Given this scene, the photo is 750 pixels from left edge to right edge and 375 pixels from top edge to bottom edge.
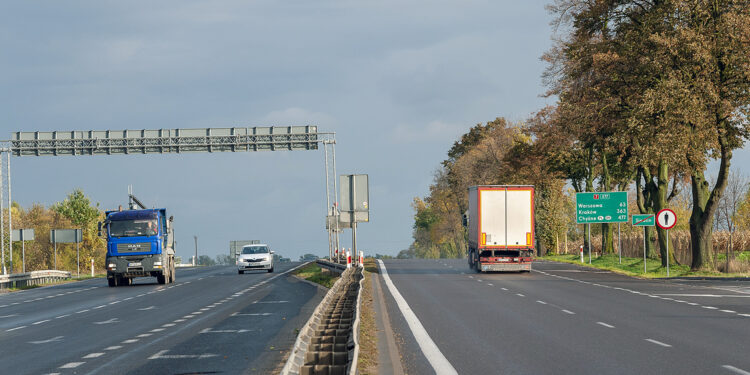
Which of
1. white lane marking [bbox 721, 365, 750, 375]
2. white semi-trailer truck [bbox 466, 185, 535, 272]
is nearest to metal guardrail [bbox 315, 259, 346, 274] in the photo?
white semi-trailer truck [bbox 466, 185, 535, 272]

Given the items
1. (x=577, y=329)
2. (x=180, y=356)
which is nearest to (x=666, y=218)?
(x=577, y=329)

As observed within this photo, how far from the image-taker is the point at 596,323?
16672 millimetres

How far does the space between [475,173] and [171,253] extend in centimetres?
4935

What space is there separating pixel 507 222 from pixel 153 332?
23841 mm

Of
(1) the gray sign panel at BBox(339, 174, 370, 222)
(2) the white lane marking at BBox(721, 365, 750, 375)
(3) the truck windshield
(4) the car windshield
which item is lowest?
(4) the car windshield

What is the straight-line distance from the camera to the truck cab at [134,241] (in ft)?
126

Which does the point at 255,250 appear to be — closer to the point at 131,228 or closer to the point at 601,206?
the point at 131,228

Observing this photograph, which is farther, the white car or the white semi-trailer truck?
the white car

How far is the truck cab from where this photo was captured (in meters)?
38.4

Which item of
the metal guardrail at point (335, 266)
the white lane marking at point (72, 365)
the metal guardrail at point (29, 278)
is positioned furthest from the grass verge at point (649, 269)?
the metal guardrail at point (29, 278)

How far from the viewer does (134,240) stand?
38.4m

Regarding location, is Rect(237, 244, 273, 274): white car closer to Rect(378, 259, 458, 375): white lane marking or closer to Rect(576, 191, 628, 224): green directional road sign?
Rect(576, 191, 628, 224): green directional road sign

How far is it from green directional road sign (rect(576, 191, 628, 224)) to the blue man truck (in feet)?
76.3

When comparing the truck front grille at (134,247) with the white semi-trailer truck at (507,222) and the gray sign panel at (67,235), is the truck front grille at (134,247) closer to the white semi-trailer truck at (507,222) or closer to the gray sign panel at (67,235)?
the white semi-trailer truck at (507,222)
